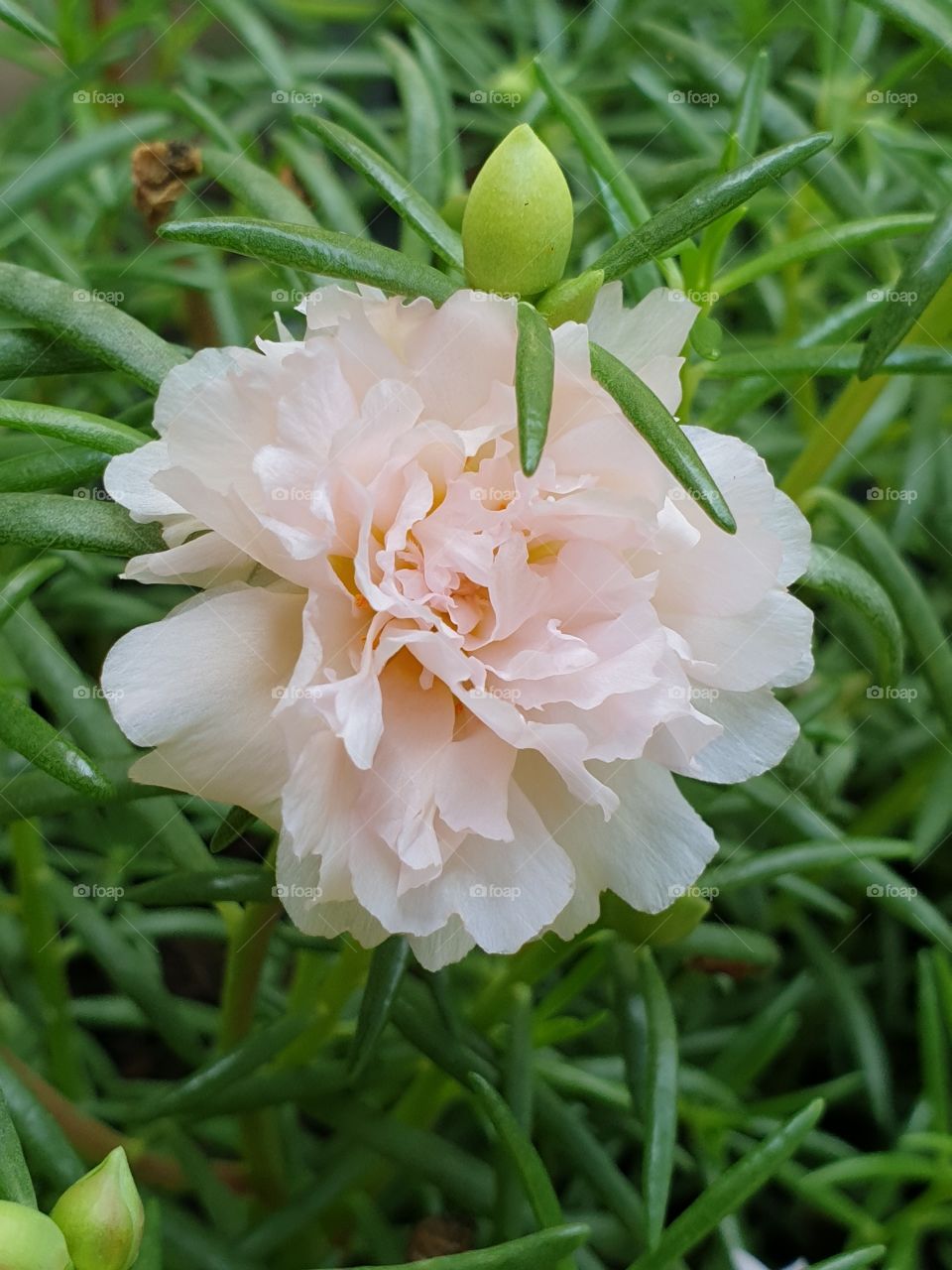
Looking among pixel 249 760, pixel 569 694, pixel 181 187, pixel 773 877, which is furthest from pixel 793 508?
pixel 181 187

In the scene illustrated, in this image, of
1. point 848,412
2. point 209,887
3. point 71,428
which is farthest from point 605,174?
point 209,887

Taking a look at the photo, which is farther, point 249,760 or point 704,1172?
point 704,1172

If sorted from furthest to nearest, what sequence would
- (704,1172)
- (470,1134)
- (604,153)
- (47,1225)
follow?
1. (470,1134)
2. (704,1172)
3. (604,153)
4. (47,1225)

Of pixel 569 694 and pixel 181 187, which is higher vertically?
pixel 181 187

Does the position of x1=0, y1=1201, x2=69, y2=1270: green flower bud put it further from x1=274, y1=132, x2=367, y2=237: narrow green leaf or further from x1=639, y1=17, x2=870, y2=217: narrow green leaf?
x1=639, y1=17, x2=870, y2=217: narrow green leaf

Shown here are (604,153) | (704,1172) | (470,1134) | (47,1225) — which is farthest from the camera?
(470,1134)

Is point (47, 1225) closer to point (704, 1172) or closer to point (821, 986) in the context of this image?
point (704, 1172)

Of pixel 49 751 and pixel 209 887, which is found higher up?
pixel 49 751

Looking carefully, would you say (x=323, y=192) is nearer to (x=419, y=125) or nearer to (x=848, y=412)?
(x=419, y=125)

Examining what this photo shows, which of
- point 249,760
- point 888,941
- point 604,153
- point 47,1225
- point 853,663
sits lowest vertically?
point 888,941
